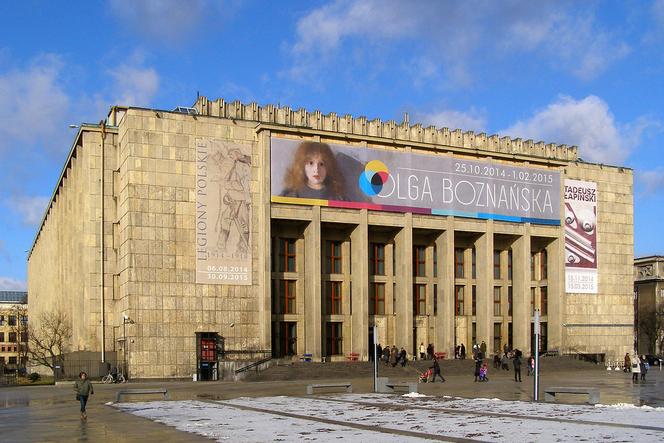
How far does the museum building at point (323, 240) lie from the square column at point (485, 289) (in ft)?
0.52

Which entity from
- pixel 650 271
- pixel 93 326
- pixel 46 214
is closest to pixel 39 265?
pixel 46 214

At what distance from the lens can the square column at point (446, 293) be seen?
64938 mm

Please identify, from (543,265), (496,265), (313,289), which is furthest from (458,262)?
(313,289)

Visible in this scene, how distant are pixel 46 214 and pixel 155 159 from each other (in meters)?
50.9

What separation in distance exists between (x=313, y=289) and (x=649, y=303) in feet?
271

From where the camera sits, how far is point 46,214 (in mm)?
100625

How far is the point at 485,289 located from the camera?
67375 mm

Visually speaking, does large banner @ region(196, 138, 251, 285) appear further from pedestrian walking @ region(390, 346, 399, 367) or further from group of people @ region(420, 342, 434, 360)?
group of people @ region(420, 342, 434, 360)

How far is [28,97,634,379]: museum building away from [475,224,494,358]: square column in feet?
0.52

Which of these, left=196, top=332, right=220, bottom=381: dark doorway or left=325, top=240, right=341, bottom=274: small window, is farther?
left=325, top=240, right=341, bottom=274: small window

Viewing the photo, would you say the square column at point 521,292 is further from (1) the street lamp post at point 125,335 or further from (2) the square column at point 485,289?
(1) the street lamp post at point 125,335

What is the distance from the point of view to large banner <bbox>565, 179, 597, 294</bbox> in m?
71.7

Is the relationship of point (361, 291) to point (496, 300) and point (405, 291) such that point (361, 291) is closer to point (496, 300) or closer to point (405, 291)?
point (405, 291)

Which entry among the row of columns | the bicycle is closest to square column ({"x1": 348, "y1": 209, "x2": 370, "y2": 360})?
the row of columns
